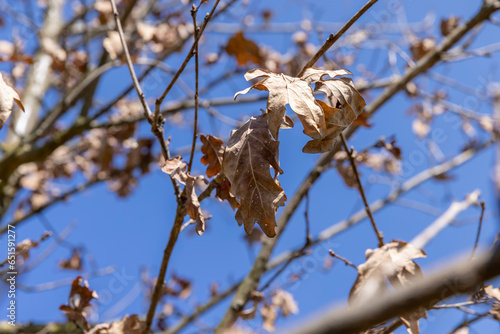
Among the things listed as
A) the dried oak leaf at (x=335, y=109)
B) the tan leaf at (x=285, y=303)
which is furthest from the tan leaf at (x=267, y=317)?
the dried oak leaf at (x=335, y=109)

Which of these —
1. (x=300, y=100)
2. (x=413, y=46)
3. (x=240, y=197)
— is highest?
(x=413, y=46)

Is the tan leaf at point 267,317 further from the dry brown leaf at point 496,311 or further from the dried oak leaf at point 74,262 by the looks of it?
the dried oak leaf at point 74,262

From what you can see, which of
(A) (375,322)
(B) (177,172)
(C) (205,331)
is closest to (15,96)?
(B) (177,172)

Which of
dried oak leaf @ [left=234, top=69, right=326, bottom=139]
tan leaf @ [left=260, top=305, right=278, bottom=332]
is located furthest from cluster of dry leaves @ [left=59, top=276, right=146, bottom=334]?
tan leaf @ [left=260, top=305, right=278, bottom=332]

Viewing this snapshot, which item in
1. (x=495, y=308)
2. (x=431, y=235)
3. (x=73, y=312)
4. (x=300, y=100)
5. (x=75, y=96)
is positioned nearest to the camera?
(x=300, y=100)

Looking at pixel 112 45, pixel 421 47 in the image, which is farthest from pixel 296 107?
pixel 421 47

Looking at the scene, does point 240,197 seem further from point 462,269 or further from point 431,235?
point 431,235
